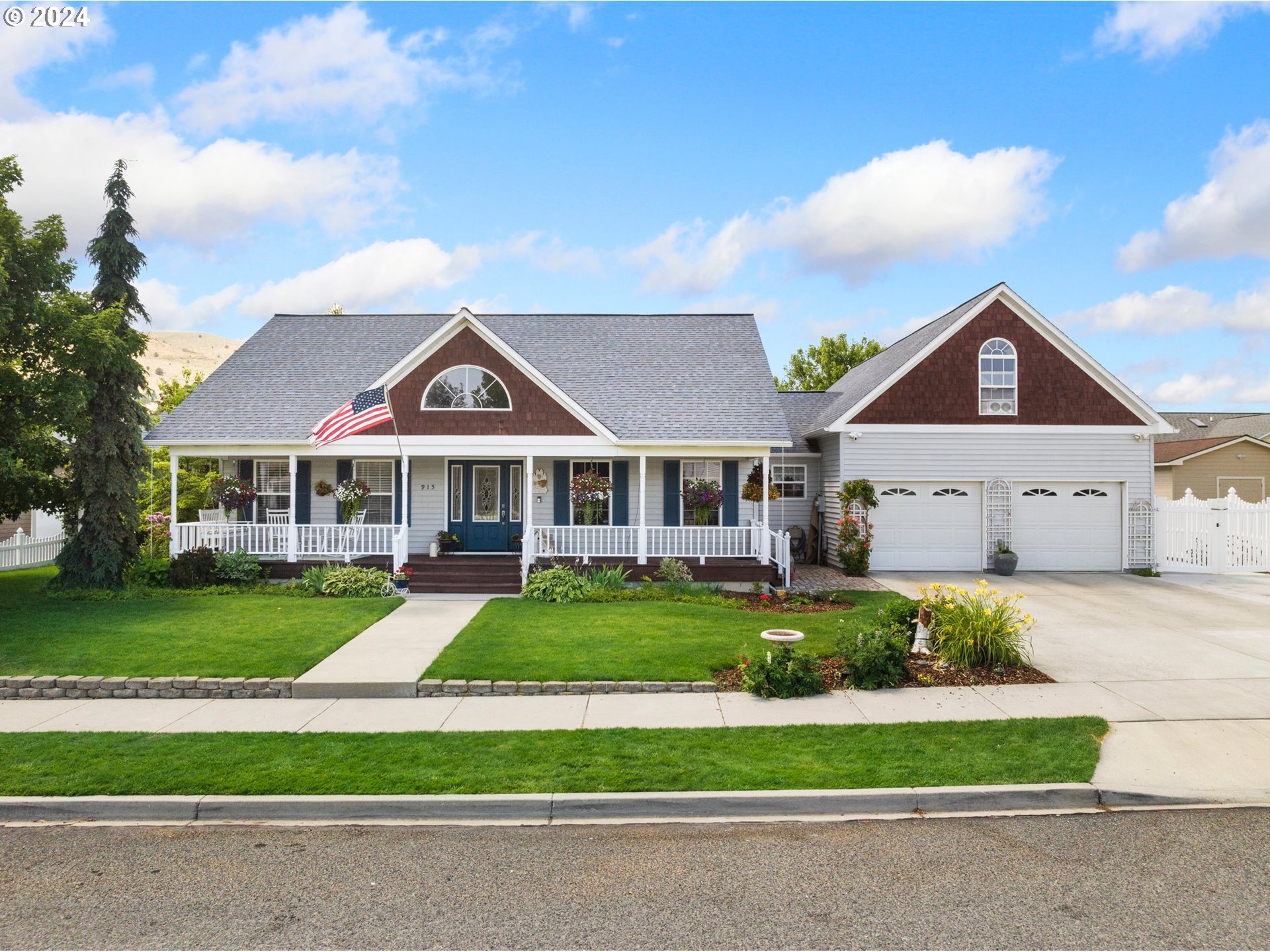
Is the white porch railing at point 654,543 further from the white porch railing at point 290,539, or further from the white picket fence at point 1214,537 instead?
the white picket fence at point 1214,537

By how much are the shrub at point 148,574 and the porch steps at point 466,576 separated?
5.01m

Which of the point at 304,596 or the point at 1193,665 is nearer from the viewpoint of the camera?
the point at 1193,665

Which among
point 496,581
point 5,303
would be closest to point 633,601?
point 496,581

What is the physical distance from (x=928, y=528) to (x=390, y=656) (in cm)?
1388

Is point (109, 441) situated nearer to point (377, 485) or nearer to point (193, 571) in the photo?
point (193, 571)

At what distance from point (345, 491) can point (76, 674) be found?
8.14 meters

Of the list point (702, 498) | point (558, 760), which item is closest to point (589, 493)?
point (702, 498)

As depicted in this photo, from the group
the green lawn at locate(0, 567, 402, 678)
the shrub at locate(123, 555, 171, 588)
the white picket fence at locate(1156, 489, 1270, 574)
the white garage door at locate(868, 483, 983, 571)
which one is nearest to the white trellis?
the white garage door at locate(868, 483, 983, 571)

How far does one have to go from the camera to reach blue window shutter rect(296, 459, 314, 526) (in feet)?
60.4

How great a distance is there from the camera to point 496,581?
16.3 meters

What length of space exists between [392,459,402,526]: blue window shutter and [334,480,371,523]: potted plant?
24.1 inches

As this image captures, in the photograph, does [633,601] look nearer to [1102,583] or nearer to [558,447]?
[558,447]

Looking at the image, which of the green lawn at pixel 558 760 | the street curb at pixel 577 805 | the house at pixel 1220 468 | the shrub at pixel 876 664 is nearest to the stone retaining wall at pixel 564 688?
the green lawn at pixel 558 760

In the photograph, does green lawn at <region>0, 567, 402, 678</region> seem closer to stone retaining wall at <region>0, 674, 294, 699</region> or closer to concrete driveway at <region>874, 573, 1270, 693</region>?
stone retaining wall at <region>0, 674, 294, 699</region>
